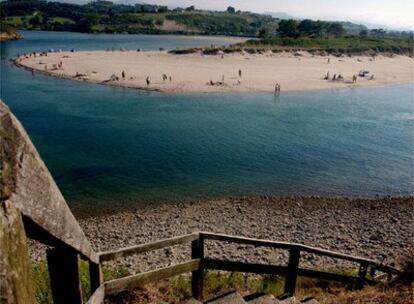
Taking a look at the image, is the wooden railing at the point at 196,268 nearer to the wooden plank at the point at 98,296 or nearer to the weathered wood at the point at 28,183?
the wooden plank at the point at 98,296

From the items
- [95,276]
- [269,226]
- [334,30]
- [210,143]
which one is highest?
[334,30]

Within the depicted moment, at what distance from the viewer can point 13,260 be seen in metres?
2.29

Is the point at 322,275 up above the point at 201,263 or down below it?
below

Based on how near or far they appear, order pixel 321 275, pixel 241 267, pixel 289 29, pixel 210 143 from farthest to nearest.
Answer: pixel 289 29, pixel 210 143, pixel 321 275, pixel 241 267

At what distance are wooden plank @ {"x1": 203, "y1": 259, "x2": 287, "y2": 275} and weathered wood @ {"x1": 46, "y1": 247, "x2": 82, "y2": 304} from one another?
121 inches

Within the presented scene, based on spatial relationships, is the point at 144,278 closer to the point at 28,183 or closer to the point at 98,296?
the point at 98,296

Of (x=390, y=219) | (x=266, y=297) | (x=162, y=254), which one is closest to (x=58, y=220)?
(x=266, y=297)

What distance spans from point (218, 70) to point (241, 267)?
231ft

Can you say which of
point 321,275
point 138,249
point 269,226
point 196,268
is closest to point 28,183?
point 138,249

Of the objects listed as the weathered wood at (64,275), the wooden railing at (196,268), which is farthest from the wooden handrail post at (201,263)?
the weathered wood at (64,275)

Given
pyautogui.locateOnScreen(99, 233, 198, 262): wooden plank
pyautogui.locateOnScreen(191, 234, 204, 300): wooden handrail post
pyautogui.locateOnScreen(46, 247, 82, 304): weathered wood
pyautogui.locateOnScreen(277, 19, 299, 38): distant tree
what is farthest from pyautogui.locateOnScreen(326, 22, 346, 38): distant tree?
pyautogui.locateOnScreen(46, 247, 82, 304): weathered wood

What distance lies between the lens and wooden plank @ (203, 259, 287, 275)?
6.95 m

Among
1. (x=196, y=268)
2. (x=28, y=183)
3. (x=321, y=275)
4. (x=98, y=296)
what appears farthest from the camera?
(x=321, y=275)

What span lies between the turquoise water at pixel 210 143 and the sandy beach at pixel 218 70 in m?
5.63
